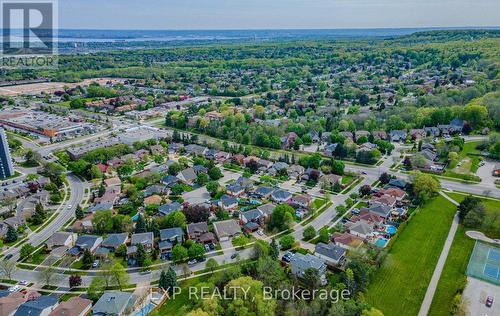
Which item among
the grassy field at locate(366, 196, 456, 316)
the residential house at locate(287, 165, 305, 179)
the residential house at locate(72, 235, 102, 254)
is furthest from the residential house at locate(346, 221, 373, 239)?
the residential house at locate(72, 235, 102, 254)

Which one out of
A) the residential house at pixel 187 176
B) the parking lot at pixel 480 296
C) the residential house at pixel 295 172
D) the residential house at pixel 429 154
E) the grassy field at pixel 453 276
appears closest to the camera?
the parking lot at pixel 480 296

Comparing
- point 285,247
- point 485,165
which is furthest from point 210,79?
point 285,247

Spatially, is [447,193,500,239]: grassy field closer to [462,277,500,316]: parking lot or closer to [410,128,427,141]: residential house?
[462,277,500,316]: parking lot

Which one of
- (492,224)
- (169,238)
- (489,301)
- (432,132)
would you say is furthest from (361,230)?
(432,132)

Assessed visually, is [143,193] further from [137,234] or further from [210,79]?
Result: [210,79]

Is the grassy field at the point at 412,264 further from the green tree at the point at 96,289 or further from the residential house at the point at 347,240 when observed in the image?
the green tree at the point at 96,289

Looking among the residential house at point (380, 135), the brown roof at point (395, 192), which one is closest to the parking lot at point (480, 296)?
the brown roof at point (395, 192)

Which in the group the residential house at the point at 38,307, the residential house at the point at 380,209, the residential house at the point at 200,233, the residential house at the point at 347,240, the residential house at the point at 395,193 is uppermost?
the residential house at the point at 395,193
